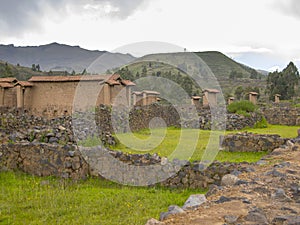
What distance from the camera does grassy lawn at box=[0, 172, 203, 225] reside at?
17.9ft

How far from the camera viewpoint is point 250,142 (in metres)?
12.4

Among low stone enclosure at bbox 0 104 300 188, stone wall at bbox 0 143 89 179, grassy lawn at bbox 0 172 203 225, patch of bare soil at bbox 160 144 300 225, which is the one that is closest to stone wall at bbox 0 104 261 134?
low stone enclosure at bbox 0 104 300 188

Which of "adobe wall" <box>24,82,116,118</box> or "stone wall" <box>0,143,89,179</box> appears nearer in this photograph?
"stone wall" <box>0,143,89,179</box>

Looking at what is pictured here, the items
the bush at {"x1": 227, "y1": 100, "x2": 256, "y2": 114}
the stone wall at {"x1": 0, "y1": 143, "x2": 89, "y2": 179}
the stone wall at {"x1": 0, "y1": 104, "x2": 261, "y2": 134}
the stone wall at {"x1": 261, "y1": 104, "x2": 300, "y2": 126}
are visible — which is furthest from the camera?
the bush at {"x1": 227, "y1": 100, "x2": 256, "y2": 114}

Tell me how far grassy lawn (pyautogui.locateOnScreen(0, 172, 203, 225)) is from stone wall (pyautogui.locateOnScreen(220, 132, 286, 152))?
573 cm

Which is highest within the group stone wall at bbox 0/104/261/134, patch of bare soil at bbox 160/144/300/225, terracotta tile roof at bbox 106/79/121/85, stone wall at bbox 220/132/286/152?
terracotta tile roof at bbox 106/79/121/85

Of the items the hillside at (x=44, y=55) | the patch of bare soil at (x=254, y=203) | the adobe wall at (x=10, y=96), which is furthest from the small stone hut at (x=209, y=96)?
the hillside at (x=44, y=55)

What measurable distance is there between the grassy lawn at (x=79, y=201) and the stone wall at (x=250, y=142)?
5.73 m

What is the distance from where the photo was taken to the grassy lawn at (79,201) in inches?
215

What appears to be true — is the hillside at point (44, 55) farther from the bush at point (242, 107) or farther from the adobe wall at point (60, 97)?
the bush at point (242, 107)

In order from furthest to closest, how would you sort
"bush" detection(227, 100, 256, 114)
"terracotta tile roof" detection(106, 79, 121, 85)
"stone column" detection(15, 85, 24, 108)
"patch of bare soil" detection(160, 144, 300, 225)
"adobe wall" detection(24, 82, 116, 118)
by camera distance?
"stone column" detection(15, 85, 24, 108)
"adobe wall" detection(24, 82, 116, 118)
"bush" detection(227, 100, 256, 114)
"terracotta tile roof" detection(106, 79, 121, 85)
"patch of bare soil" detection(160, 144, 300, 225)

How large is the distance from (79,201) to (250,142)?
303 inches

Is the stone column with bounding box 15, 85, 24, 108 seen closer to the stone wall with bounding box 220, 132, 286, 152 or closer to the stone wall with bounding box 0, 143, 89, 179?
the stone wall with bounding box 220, 132, 286, 152

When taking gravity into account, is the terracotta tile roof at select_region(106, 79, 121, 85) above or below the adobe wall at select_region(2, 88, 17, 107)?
above
